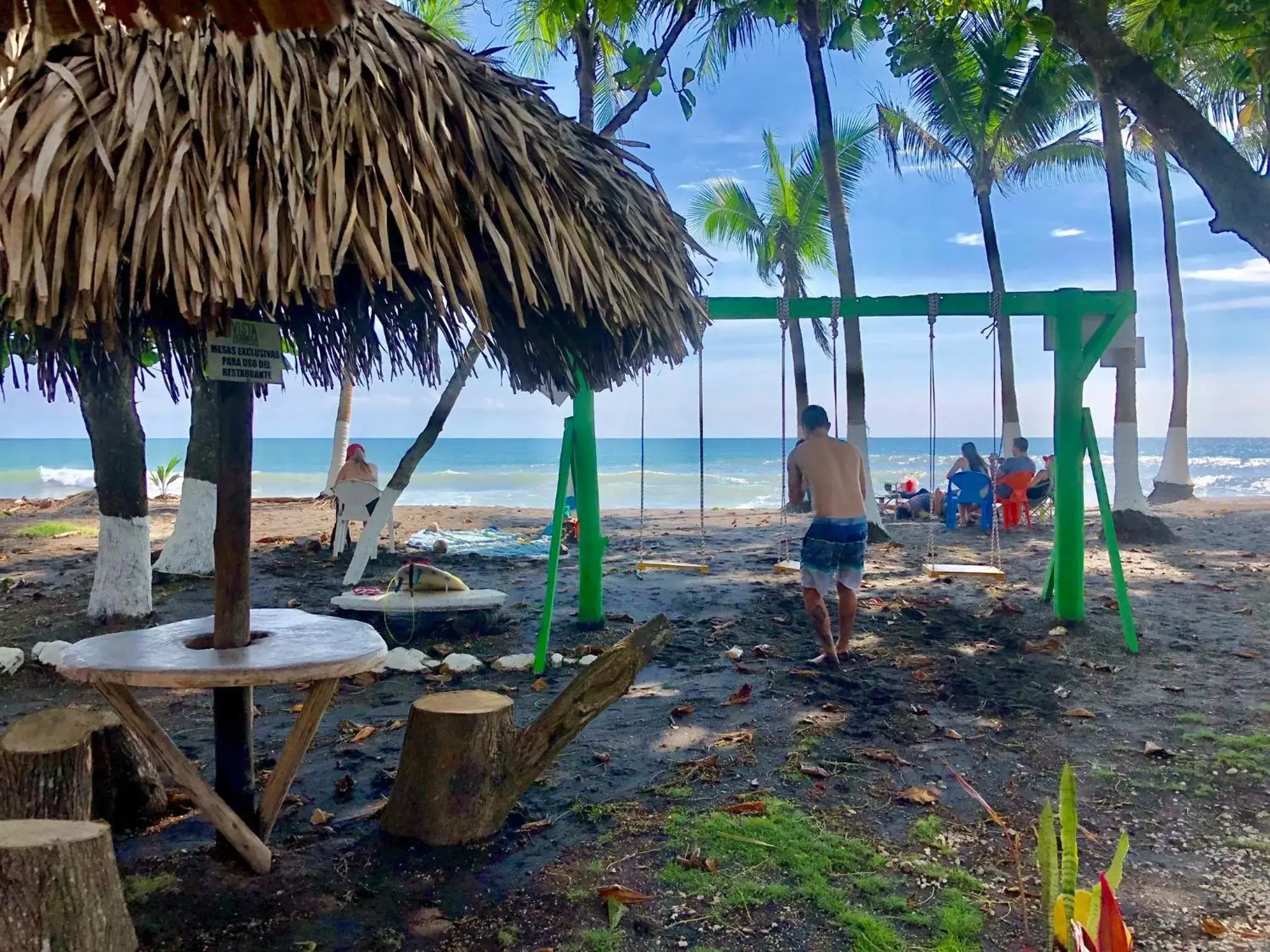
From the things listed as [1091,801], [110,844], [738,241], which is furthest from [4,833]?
[738,241]

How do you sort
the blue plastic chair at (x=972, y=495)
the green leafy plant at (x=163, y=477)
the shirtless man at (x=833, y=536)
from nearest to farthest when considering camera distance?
1. the shirtless man at (x=833, y=536)
2. the blue plastic chair at (x=972, y=495)
3. the green leafy plant at (x=163, y=477)

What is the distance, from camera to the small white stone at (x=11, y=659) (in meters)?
5.70

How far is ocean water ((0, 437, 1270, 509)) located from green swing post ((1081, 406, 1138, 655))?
1891 centimetres

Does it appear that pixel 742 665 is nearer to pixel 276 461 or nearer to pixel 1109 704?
pixel 1109 704

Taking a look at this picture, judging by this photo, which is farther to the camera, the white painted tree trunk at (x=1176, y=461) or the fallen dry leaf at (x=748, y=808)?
the white painted tree trunk at (x=1176, y=461)

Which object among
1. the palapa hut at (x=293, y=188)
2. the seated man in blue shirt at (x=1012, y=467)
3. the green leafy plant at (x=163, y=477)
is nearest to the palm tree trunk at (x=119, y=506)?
the palapa hut at (x=293, y=188)

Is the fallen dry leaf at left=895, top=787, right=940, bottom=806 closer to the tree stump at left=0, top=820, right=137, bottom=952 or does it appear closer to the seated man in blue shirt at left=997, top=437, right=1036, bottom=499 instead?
the tree stump at left=0, top=820, right=137, bottom=952

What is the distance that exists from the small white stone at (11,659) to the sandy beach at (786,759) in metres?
0.14

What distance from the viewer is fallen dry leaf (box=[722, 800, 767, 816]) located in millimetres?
3609

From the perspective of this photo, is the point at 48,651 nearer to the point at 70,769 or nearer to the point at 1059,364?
the point at 70,769

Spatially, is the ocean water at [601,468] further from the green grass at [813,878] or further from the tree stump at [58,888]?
the tree stump at [58,888]

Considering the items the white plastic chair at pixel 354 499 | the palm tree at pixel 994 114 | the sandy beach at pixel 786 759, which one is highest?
the palm tree at pixel 994 114

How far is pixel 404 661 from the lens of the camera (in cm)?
606

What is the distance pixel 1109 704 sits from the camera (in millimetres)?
5141
